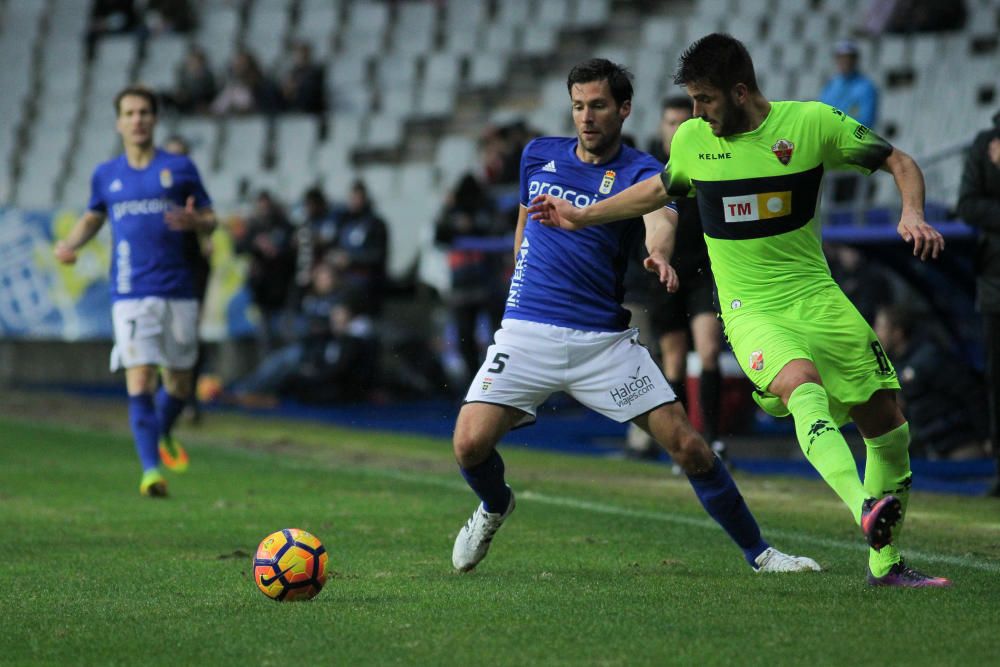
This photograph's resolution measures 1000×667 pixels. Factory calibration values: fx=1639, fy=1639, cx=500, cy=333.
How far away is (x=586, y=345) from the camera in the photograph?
640 cm

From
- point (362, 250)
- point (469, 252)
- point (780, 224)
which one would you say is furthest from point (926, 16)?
point (780, 224)

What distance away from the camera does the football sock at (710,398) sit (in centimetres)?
1103

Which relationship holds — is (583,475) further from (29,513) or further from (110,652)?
(110,652)

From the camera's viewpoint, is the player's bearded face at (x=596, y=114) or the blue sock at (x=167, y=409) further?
the blue sock at (x=167, y=409)

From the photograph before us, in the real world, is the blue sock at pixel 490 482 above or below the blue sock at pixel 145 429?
above

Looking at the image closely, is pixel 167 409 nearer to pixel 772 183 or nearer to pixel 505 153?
pixel 772 183

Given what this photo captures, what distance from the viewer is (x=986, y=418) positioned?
1202 cm

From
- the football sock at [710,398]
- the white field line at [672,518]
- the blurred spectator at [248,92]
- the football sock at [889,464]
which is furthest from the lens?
the blurred spectator at [248,92]

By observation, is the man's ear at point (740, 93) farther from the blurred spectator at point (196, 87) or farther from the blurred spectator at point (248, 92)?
the blurred spectator at point (196, 87)

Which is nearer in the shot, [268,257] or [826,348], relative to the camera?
[826,348]

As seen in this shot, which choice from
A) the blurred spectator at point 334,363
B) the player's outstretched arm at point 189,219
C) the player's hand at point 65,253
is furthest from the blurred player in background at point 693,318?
the blurred spectator at point 334,363

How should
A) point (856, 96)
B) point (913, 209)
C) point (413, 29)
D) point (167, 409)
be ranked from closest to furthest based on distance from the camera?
point (913, 209) → point (167, 409) → point (856, 96) → point (413, 29)

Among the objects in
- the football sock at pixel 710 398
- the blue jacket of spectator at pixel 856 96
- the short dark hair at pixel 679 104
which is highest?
the short dark hair at pixel 679 104

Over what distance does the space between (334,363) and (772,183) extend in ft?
40.3
